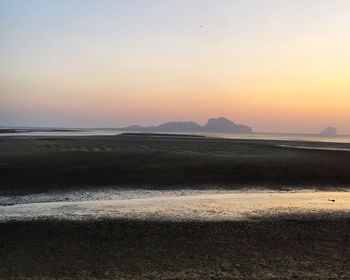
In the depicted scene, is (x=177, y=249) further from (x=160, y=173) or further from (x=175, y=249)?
(x=160, y=173)

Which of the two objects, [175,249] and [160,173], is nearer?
[175,249]

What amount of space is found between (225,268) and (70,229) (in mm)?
6218

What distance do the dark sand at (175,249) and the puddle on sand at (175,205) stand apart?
53.6 inches

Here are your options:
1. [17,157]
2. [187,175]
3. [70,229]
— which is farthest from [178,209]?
[17,157]

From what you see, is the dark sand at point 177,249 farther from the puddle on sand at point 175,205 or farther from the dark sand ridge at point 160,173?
the dark sand ridge at point 160,173

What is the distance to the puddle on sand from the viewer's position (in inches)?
Answer: 690

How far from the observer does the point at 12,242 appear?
43.1ft

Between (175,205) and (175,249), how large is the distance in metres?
7.38

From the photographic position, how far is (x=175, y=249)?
41.5 ft

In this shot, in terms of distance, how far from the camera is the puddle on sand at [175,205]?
17.5 meters

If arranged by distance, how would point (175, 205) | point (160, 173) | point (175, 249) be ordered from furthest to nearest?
1. point (160, 173)
2. point (175, 205)
3. point (175, 249)

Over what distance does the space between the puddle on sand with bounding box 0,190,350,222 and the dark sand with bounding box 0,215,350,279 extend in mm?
1361

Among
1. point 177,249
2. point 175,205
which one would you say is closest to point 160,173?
point 175,205

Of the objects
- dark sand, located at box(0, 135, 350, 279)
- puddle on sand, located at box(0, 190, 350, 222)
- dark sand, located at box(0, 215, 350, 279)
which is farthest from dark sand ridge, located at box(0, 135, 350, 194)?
dark sand, located at box(0, 215, 350, 279)
